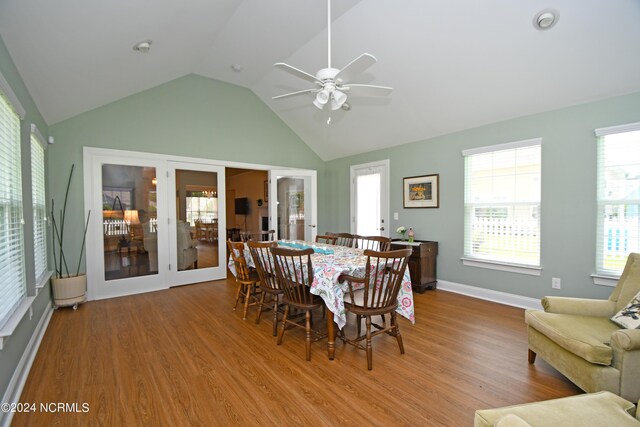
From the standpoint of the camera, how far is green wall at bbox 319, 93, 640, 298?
128 inches

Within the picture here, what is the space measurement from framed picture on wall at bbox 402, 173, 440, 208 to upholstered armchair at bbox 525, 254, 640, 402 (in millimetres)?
2495

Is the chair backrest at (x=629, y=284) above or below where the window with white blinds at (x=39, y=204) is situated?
below

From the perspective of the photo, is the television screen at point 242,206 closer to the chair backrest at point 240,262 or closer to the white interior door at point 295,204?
the white interior door at point 295,204

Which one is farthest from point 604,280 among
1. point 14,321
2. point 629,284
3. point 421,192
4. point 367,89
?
point 14,321

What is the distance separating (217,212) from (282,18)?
3223 millimetres

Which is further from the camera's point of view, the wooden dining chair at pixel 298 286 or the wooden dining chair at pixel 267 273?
the wooden dining chair at pixel 267 273

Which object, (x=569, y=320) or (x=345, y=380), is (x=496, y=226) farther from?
(x=345, y=380)

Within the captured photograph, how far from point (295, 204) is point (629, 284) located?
477 cm

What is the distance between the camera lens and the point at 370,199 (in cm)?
581

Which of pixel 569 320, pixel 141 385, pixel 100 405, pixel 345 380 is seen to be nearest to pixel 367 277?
pixel 345 380

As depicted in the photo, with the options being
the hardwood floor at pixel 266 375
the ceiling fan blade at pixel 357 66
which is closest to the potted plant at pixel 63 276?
the hardwood floor at pixel 266 375

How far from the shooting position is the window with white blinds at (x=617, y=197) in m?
3.03

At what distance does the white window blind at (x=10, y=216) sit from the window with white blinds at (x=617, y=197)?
17.1ft

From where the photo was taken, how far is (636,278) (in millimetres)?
2240
